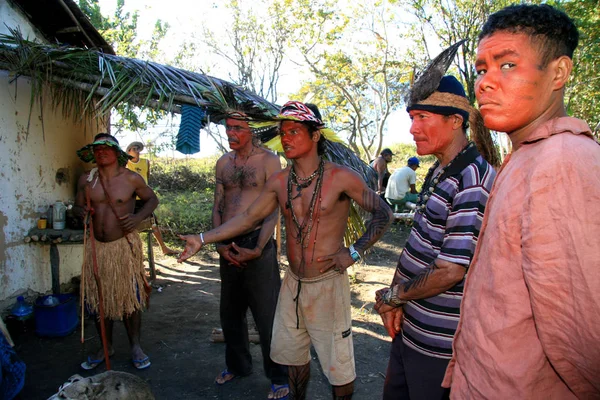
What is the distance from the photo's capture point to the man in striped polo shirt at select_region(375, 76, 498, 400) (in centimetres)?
185

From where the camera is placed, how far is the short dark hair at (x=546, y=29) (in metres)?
1.07

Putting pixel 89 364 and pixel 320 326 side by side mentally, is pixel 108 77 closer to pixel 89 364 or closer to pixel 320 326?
pixel 89 364

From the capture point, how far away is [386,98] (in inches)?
522

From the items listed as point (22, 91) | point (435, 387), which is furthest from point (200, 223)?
point (435, 387)

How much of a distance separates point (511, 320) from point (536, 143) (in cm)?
43

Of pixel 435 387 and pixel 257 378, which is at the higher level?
pixel 435 387

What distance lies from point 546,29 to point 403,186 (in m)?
9.29

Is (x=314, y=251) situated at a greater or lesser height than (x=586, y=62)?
lesser

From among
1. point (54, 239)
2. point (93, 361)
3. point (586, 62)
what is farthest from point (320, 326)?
point (586, 62)

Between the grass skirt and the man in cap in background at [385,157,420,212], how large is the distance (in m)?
7.25

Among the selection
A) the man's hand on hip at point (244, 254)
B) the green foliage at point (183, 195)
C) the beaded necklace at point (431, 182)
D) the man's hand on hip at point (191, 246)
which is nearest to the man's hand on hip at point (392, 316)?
the beaded necklace at point (431, 182)

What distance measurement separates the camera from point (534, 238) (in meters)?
0.92

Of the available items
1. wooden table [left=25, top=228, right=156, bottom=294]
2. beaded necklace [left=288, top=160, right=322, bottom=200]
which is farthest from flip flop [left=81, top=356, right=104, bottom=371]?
beaded necklace [left=288, top=160, right=322, bottom=200]

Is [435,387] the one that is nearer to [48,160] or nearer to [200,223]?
[48,160]
